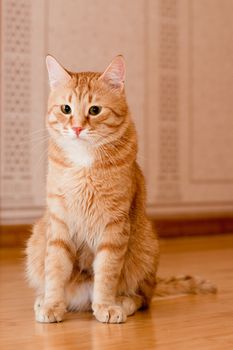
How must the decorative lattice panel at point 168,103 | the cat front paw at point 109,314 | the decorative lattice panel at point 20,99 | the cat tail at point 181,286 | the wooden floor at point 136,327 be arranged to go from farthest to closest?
the decorative lattice panel at point 168,103, the decorative lattice panel at point 20,99, the cat tail at point 181,286, the cat front paw at point 109,314, the wooden floor at point 136,327

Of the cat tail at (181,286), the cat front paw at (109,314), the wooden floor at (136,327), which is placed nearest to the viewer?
the wooden floor at (136,327)

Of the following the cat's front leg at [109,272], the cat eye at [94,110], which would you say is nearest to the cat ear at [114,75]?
the cat eye at [94,110]

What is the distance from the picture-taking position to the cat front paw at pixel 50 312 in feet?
5.66

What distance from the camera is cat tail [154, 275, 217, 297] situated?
7.07 feet

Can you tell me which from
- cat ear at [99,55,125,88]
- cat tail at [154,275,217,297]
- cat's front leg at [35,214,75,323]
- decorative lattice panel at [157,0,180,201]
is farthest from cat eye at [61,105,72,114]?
decorative lattice panel at [157,0,180,201]

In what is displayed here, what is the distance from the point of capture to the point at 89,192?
1.77 metres

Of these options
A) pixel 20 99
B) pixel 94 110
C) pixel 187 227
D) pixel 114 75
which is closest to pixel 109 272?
pixel 94 110

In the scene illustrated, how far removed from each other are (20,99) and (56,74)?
5.09 feet

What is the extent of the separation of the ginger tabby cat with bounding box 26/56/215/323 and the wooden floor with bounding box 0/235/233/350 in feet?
0.18

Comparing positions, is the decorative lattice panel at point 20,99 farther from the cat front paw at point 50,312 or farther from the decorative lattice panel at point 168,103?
the cat front paw at point 50,312

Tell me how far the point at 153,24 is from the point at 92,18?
1.36 ft

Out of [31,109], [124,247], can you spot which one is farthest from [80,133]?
[31,109]

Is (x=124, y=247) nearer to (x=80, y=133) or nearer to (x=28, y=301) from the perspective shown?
(x=80, y=133)

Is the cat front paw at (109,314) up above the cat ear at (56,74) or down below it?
below
